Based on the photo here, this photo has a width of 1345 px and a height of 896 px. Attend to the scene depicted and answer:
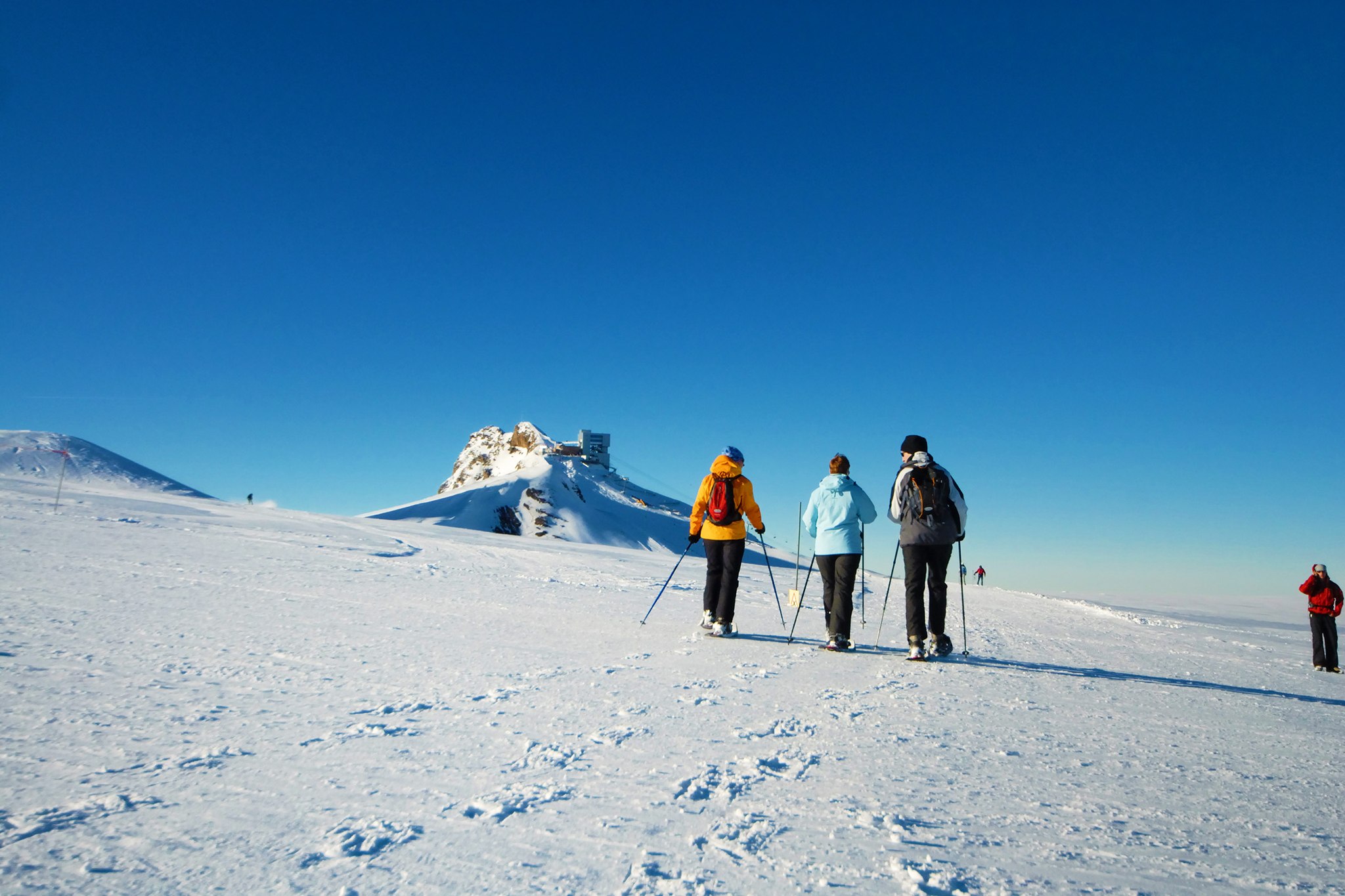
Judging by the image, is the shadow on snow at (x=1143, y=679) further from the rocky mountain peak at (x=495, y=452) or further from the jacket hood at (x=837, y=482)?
the rocky mountain peak at (x=495, y=452)

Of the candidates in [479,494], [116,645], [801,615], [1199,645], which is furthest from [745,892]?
[479,494]

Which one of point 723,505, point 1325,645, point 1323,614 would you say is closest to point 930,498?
point 723,505

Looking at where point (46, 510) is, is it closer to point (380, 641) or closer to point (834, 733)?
point (380, 641)

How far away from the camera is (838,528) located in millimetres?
5965

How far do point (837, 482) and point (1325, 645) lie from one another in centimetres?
802

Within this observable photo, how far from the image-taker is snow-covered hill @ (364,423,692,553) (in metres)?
78.7

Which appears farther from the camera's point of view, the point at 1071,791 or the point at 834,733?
the point at 834,733

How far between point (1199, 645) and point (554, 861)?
1077 cm

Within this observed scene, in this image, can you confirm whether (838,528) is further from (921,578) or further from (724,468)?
(724,468)

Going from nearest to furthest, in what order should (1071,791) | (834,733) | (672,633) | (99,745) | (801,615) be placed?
(99,745) → (1071,791) → (834,733) → (672,633) → (801,615)

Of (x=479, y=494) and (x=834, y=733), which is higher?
(x=479, y=494)

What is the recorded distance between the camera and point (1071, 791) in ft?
7.80

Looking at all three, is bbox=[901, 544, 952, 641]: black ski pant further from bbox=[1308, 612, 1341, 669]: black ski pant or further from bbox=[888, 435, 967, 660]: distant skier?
bbox=[1308, 612, 1341, 669]: black ski pant

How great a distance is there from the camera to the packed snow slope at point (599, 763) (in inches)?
65.5
